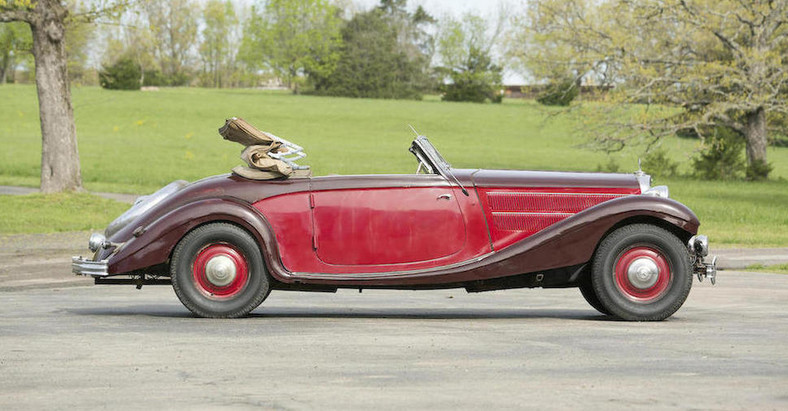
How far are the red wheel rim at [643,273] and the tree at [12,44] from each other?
18.6 metres

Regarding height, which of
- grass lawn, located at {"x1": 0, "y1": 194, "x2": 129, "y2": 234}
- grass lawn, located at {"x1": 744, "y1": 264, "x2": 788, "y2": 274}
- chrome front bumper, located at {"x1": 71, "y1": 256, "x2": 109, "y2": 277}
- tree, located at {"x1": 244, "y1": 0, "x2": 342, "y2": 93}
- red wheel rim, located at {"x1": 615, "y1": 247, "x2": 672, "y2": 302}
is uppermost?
tree, located at {"x1": 244, "y1": 0, "x2": 342, "y2": 93}

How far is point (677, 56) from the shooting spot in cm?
3769

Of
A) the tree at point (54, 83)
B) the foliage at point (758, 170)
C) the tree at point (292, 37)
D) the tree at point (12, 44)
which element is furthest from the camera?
the tree at point (292, 37)

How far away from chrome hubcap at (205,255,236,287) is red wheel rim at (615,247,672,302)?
301 centimetres

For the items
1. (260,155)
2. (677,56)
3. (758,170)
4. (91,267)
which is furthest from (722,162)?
(91,267)

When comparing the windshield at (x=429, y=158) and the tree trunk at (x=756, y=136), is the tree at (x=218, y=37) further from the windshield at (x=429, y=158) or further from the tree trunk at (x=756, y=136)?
the windshield at (x=429, y=158)

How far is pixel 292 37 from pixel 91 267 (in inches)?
4133

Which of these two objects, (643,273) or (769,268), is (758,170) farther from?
(643,273)

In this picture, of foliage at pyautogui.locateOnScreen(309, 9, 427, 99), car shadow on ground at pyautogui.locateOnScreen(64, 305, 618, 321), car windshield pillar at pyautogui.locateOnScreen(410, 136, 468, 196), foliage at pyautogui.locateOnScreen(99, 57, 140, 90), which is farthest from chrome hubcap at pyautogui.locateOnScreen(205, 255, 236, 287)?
foliage at pyautogui.locateOnScreen(99, 57, 140, 90)

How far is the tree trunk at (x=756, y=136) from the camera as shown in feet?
129

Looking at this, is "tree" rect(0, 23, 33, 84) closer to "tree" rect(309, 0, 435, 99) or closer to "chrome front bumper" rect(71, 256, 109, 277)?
"chrome front bumper" rect(71, 256, 109, 277)

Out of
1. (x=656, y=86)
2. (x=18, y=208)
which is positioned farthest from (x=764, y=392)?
(x=656, y=86)

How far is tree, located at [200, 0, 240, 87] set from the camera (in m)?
125

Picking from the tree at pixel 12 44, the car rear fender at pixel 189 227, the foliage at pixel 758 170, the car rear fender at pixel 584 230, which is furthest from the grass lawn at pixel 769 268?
the foliage at pixel 758 170
